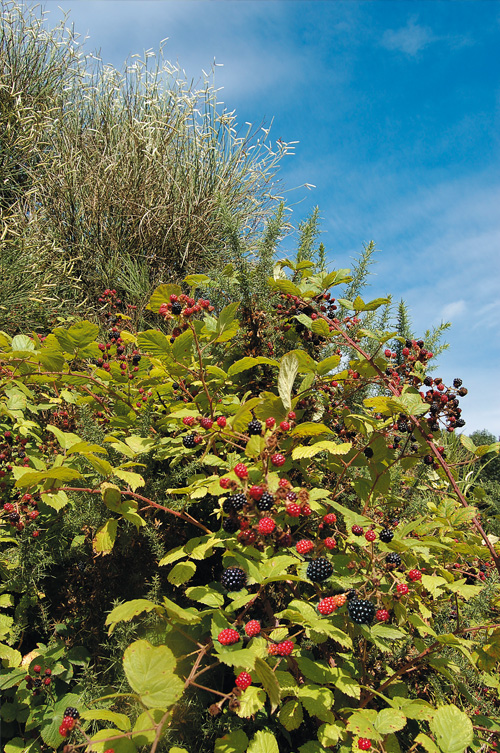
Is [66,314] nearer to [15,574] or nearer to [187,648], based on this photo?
[15,574]

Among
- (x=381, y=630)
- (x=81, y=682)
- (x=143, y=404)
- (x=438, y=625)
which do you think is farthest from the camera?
(x=143, y=404)

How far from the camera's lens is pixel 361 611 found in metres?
1.11

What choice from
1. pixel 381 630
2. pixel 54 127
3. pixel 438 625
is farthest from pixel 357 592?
pixel 54 127

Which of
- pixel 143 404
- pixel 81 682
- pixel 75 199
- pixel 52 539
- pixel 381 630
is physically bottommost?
pixel 81 682

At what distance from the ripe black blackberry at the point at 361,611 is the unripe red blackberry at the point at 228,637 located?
0.30 meters

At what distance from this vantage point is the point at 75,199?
5.17 metres

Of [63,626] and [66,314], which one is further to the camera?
[66,314]

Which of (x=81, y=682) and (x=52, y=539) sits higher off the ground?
(x=52, y=539)

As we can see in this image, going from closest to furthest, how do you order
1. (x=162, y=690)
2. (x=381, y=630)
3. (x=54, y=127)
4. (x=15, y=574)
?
(x=162, y=690), (x=381, y=630), (x=15, y=574), (x=54, y=127)

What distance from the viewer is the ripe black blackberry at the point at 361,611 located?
43.7 inches

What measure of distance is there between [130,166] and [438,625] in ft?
18.4

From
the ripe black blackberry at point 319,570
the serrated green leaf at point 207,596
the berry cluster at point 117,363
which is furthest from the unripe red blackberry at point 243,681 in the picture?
the berry cluster at point 117,363

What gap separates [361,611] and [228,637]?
0.34 meters

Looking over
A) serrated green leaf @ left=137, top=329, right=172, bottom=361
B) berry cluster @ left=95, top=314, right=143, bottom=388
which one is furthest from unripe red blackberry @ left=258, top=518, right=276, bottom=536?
berry cluster @ left=95, top=314, right=143, bottom=388
